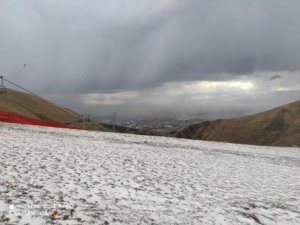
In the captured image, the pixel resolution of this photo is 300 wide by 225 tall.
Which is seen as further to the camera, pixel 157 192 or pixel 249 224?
pixel 157 192

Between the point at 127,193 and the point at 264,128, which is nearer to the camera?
the point at 127,193

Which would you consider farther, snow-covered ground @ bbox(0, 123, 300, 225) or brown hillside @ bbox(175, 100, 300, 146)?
brown hillside @ bbox(175, 100, 300, 146)

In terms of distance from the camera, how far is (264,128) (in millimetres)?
152500

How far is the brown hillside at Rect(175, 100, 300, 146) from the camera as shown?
449ft

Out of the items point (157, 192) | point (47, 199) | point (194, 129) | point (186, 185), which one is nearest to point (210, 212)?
point (157, 192)

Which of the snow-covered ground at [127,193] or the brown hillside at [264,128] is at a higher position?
the brown hillside at [264,128]

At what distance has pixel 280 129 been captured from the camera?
14462 centimetres

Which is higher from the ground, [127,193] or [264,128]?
[264,128]

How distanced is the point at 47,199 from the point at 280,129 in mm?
143963

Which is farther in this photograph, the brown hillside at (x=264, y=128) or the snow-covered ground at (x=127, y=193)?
the brown hillside at (x=264, y=128)

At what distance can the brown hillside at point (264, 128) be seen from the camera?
136750mm

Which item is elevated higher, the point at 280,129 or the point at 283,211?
the point at 280,129

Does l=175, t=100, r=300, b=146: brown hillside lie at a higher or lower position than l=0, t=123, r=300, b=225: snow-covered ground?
higher

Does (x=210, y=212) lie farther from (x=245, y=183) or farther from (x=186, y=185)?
(x=245, y=183)
